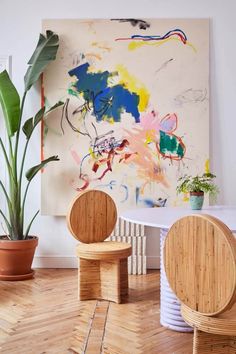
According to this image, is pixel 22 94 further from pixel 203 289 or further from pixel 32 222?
pixel 203 289

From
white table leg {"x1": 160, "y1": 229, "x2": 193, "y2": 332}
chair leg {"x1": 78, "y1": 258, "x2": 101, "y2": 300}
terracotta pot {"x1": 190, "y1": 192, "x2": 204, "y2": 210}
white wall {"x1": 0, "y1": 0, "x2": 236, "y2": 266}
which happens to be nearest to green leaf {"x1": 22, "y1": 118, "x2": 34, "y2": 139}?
white wall {"x1": 0, "y1": 0, "x2": 236, "y2": 266}

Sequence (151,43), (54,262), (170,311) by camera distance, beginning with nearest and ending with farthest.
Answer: (170,311), (151,43), (54,262)

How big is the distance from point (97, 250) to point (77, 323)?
57cm

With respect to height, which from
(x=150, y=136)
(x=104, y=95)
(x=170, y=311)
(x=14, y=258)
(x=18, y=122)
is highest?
(x=104, y=95)

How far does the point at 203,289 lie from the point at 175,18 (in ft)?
10.9

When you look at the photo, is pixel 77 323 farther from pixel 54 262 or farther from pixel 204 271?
pixel 54 262

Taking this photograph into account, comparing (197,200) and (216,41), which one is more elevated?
(216,41)

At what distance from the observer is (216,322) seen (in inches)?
72.4

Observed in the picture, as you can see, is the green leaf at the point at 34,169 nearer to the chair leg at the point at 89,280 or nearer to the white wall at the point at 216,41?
the white wall at the point at 216,41

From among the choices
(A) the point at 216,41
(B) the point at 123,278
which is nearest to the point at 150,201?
(B) the point at 123,278

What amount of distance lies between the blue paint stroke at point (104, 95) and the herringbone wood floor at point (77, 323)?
1.60 metres

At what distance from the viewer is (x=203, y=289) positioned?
181 cm

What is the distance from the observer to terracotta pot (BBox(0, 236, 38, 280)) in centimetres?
412

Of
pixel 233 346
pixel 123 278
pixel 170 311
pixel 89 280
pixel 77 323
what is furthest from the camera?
pixel 123 278
